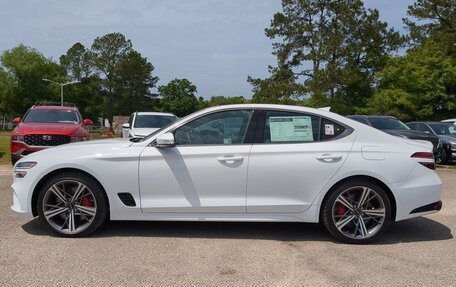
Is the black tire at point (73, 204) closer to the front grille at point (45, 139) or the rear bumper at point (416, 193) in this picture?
the rear bumper at point (416, 193)

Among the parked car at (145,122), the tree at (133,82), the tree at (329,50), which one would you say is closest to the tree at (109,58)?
the tree at (133,82)

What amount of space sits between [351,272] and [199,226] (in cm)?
223

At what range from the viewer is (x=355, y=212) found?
17.7 feet

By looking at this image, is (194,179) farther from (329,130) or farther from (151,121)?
(151,121)

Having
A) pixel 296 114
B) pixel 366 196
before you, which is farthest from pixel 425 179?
pixel 296 114

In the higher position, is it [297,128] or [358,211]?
[297,128]

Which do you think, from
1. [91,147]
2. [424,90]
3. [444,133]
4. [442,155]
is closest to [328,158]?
[91,147]

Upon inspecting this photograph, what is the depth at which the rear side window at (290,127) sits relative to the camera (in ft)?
17.9

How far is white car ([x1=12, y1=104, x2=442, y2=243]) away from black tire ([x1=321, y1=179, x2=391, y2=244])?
11mm

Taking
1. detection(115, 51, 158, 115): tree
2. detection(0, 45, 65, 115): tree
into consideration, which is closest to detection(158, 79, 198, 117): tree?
detection(115, 51, 158, 115): tree

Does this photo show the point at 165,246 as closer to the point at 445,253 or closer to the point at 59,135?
the point at 445,253

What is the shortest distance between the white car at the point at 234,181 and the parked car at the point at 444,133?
10.7 m

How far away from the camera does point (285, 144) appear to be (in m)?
5.41

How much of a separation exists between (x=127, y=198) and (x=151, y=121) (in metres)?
8.85
